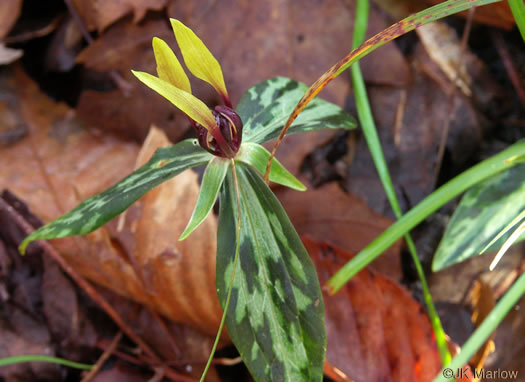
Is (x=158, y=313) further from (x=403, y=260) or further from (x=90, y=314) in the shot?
(x=403, y=260)

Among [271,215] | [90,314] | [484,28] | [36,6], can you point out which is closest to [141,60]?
[36,6]

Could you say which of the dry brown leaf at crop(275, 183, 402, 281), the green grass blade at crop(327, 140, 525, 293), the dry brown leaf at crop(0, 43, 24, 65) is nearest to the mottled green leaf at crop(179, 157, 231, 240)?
the green grass blade at crop(327, 140, 525, 293)

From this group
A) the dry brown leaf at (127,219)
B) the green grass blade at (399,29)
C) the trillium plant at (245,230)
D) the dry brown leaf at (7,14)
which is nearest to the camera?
the green grass blade at (399,29)

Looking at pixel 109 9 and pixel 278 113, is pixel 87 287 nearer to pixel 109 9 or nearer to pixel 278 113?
pixel 278 113

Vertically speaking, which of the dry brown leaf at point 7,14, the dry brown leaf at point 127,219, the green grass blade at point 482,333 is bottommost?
the green grass blade at point 482,333

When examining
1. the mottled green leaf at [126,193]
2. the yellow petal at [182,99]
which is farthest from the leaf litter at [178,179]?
the yellow petal at [182,99]

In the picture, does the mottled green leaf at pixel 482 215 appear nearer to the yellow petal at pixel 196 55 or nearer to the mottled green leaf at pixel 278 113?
the mottled green leaf at pixel 278 113

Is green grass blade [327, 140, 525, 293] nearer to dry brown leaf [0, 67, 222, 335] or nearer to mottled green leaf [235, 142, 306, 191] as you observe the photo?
mottled green leaf [235, 142, 306, 191]

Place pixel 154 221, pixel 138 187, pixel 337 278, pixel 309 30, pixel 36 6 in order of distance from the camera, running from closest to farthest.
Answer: pixel 138 187, pixel 337 278, pixel 154 221, pixel 309 30, pixel 36 6
